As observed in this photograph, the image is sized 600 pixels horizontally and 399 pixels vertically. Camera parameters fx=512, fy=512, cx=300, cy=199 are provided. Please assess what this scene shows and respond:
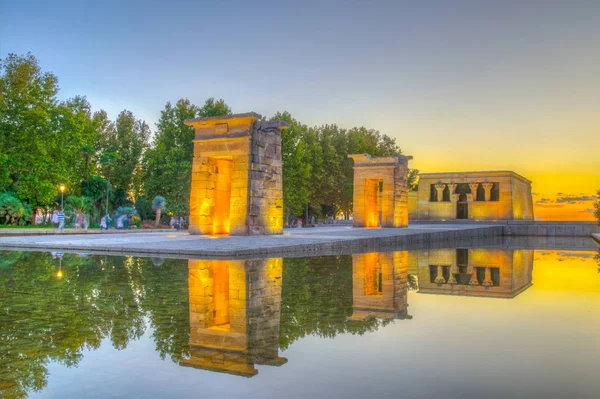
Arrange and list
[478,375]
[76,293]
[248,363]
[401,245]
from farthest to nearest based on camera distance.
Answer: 1. [401,245]
2. [76,293]
3. [248,363]
4. [478,375]

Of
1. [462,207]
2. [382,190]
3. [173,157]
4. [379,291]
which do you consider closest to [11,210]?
[173,157]

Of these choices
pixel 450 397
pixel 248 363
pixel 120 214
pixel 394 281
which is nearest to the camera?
pixel 450 397

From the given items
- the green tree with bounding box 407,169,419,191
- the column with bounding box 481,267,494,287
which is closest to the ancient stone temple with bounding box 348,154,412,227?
the column with bounding box 481,267,494,287

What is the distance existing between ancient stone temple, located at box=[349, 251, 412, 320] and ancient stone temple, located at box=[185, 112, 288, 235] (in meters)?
9.79

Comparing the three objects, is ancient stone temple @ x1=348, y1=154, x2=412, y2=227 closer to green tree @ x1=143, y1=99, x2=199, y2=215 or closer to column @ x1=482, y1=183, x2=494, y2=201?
green tree @ x1=143, y1=99, x2=199, y2=215

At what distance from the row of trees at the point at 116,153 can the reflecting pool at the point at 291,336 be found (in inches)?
1089

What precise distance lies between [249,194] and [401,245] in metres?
6.00

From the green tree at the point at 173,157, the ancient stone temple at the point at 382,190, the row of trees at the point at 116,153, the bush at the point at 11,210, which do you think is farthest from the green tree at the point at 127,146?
the ancient stone temple at the point at 382,190

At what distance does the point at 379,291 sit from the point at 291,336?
9.44 ft

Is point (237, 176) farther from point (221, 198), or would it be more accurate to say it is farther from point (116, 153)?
point (116, 153)

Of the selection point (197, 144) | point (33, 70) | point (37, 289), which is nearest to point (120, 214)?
point (33, 70)

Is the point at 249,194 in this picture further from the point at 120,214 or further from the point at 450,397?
the point at 120,214

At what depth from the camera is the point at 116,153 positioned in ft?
138

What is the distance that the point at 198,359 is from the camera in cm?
351
